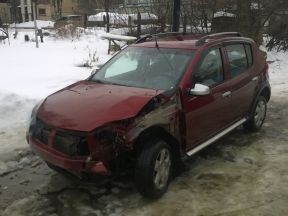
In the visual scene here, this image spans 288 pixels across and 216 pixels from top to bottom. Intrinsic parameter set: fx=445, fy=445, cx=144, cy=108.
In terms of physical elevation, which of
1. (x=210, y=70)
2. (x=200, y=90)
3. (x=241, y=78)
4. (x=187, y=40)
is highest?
(x=187, y=40)

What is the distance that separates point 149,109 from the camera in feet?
15.0

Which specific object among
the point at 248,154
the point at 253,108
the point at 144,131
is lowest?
the point at 248,154

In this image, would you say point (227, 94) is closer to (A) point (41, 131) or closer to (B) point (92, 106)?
(B) point (92, 106)

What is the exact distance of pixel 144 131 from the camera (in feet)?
14.7

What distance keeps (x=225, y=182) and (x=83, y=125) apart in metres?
1.93

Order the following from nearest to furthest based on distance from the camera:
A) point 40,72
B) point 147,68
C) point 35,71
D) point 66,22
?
point 147,68 < point 40,72 < point 35,71 < point 66,22

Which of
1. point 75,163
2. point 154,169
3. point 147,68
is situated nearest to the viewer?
point 75,163

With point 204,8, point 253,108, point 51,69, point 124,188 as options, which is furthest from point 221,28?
point 124,188

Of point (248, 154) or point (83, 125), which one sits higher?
point (83, 125)

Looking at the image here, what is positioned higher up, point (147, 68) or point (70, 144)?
point (147, 68)

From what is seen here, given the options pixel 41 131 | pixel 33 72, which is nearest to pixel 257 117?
pixel 41 131

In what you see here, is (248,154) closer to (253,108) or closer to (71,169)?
(253,108)

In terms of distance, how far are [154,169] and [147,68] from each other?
1503 millimetres

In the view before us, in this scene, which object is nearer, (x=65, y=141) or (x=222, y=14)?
(x=65, y=141)
